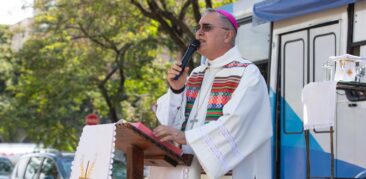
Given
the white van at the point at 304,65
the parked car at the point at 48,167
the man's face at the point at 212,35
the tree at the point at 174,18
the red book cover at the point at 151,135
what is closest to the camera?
the red book cover at the point at 151,135

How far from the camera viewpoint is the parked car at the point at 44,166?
11234mm

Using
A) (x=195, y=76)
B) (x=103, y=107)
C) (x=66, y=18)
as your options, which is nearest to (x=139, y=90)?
(x=103, y=107)

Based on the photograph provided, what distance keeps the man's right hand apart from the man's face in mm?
218

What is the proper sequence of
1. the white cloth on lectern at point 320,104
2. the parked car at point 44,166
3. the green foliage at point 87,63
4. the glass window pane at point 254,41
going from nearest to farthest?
the white cloth on lectern at point 320,104
the glass window pane at point 254,41
the parked car at point 44,166
the green foliage at point 87,63

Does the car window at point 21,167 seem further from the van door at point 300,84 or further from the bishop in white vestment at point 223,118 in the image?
the bishop in white vestment at point 223,118

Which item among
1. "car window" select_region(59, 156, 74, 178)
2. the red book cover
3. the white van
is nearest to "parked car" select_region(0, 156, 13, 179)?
"car window" select_region(59, 156, 74, 178)

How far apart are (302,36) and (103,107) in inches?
709

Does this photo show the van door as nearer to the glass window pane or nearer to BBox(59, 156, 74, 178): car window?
the glass window pane

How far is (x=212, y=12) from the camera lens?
455 cm

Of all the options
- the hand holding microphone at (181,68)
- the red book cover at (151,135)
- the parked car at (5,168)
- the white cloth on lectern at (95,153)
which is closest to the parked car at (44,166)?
the parked car at (5,168)

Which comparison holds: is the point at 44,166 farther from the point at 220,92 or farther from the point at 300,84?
the point at 220,92

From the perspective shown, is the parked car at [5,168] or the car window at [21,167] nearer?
the car window at [21,167]

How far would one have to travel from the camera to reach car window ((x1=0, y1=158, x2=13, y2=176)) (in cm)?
1624

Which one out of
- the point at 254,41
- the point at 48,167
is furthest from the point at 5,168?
the point at 254,41
